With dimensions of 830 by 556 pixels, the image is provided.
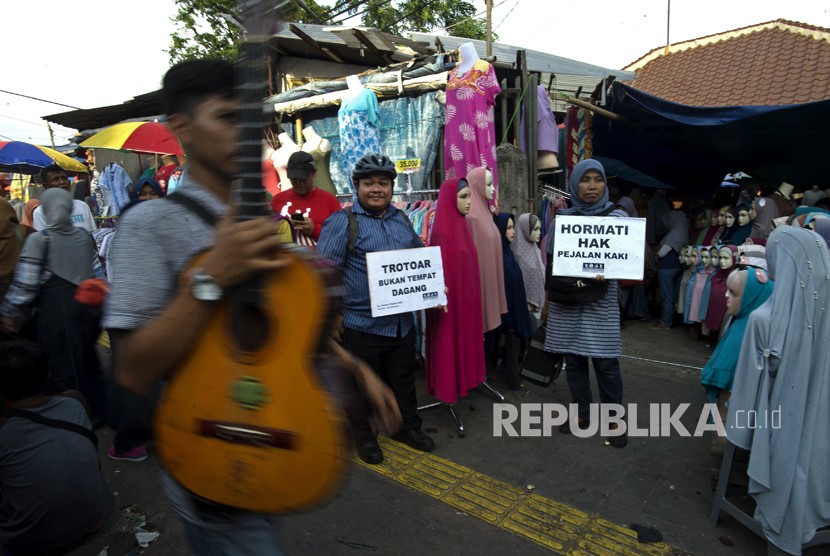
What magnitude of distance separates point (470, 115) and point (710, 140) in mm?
3352

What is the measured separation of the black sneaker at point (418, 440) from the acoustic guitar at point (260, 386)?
10.0ft

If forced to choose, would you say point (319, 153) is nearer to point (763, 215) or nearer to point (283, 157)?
point (283, 157)

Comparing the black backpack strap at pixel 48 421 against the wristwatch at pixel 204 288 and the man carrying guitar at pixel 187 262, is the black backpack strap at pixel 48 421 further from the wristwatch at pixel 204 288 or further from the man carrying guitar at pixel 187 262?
the wristwatch at pixel 204 288

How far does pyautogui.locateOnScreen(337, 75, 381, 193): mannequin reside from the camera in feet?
19.0

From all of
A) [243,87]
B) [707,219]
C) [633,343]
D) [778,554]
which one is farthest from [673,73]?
[243,87]

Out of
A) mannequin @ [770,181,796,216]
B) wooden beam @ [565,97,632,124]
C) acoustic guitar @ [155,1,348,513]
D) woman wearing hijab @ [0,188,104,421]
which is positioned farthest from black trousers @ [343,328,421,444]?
mannequin @ [770,181,796,216]

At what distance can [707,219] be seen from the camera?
7.87 metres

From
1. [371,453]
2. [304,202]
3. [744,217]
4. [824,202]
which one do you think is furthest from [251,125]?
[824,202]

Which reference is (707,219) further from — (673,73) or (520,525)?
(673,73)

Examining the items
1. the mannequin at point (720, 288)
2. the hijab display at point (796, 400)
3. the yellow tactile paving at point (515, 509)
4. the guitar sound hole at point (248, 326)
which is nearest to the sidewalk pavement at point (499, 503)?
the yellow tactile paving at point (515, 509)

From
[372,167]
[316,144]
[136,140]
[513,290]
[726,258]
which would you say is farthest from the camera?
[316,144]

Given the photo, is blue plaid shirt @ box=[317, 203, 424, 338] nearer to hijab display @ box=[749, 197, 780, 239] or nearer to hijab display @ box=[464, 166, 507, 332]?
hijab display @ box=[464, 166, 507, 332]

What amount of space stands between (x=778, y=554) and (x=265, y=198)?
3.21 meters

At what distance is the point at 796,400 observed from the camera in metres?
2.58
